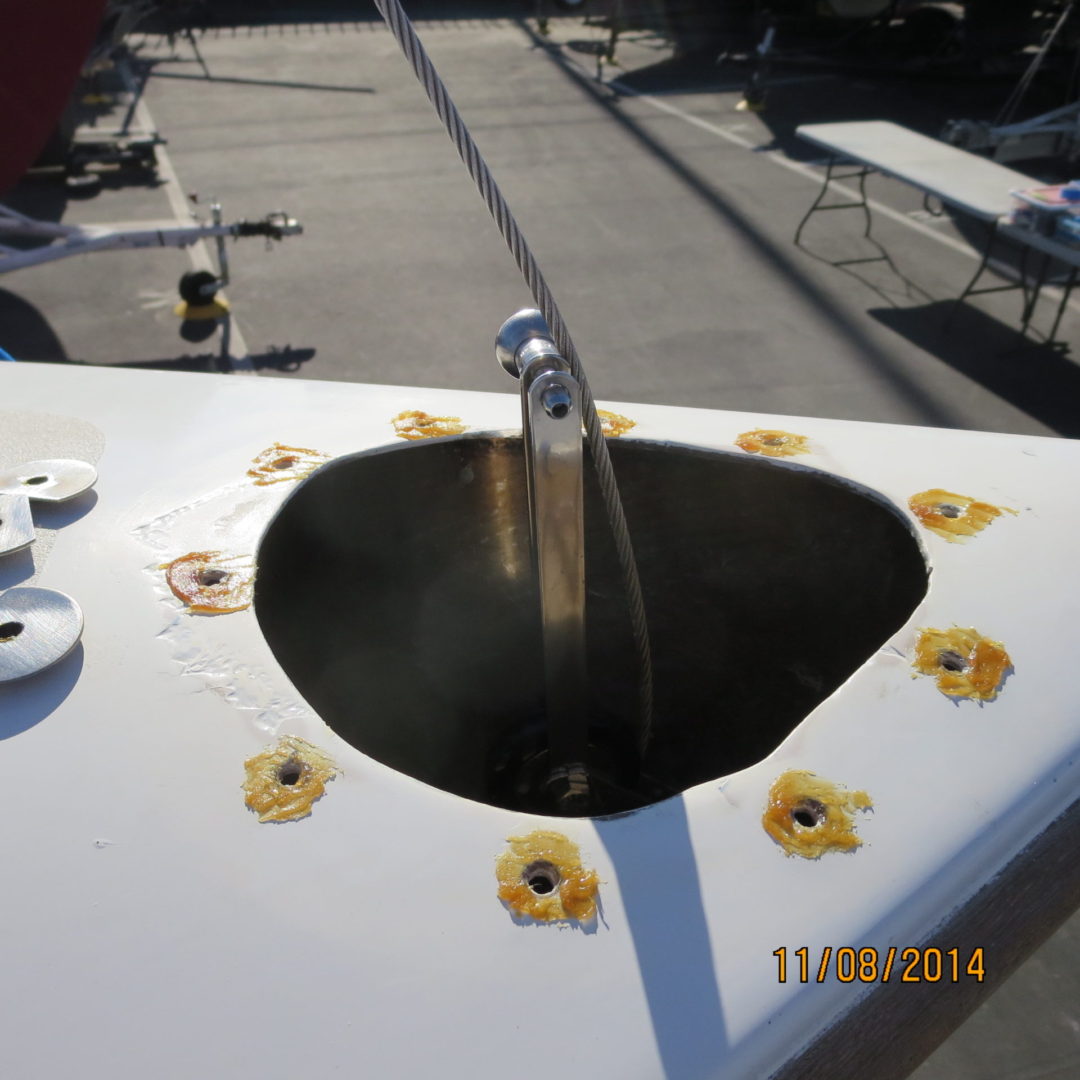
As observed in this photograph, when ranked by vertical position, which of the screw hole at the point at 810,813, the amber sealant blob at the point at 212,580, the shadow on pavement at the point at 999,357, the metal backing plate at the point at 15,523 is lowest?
the shadow on pavement at the point at 999,357

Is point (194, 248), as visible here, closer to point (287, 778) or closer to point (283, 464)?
point (283, 464)

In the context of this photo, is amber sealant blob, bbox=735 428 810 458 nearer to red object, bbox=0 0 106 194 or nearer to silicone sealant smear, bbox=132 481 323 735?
silicone sealant smear, bbox=132 481 323 735

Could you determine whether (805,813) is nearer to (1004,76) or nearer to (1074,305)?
(1074,305)

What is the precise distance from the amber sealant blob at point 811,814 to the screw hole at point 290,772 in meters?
0.40

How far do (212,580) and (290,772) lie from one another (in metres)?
0.30

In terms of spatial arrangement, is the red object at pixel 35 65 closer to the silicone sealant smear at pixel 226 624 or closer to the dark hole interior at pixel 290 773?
the silicone sealant smear at pixel 226 624

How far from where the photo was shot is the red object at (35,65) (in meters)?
3.62

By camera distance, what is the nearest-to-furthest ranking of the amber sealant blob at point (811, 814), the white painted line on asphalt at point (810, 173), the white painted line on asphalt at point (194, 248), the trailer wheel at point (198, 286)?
the amber sealant blob at point (811, 814), the white painted line on asphalt at point (194, 248), the trailer wheel at point (198, 286), the white painted line on asphalt at point (810, 173)

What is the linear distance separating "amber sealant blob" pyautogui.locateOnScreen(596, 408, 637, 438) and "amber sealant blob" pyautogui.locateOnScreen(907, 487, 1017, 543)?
1.24 ft

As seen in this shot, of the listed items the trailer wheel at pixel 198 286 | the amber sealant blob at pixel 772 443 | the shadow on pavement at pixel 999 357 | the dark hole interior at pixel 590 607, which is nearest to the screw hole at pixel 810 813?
the dark hole interior at pixel 590 607

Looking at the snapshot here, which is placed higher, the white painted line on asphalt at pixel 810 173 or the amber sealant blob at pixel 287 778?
the amber sealant blob at pixel 287 778

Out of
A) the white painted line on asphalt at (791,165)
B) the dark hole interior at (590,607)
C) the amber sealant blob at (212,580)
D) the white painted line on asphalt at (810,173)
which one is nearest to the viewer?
the amber sealant blob at (212,580)

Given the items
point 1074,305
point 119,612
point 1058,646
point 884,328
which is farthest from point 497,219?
point 1074,305

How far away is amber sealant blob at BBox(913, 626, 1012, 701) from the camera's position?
0.96m
